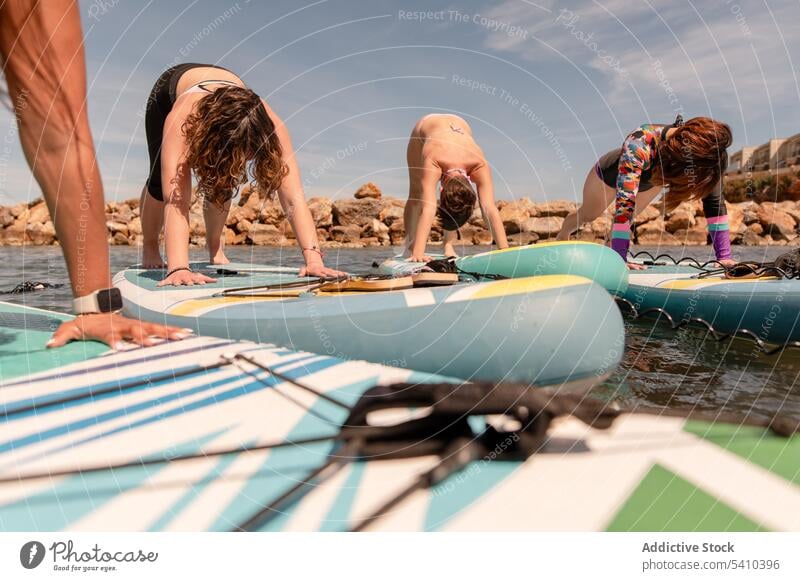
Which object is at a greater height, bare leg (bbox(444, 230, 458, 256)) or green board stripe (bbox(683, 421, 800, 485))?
bare leg (bbox(444, 230, 458, 256))

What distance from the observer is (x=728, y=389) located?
8.06 feet

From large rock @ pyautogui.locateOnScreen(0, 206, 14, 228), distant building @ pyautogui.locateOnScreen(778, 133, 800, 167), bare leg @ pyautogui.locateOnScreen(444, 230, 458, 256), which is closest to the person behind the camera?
bare leg @ pyautogui.locateOnScreen(444, 230, 458, 256)

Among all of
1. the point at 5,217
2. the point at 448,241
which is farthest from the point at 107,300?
the point at 5,217

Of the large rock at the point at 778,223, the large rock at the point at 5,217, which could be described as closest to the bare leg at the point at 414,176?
the large rock at the point at 778,223

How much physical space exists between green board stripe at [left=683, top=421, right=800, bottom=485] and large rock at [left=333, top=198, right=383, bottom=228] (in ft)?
53.5

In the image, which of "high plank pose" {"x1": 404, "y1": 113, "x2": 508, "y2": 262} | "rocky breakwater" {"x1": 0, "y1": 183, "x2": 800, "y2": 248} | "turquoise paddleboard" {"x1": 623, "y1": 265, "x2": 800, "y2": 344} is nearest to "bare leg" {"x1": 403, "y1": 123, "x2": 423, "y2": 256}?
"high plank pose" {"x1": 404, "y1": 113, "x2": 508, "y2": 262}

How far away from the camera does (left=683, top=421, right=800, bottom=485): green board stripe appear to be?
1066 mm

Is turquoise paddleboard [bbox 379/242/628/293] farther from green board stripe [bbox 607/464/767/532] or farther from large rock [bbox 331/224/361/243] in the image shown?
large rock [bbox 331/224/361/243]

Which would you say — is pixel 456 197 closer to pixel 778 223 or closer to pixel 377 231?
pixel 377 231

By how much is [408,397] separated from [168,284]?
2265mm

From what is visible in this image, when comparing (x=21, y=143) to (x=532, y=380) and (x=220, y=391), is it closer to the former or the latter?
(x=220, y=391)

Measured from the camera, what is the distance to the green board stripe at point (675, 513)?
0.94 m

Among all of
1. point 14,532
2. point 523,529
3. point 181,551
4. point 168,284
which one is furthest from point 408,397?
point 168,284

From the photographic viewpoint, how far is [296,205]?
3.58 meters
